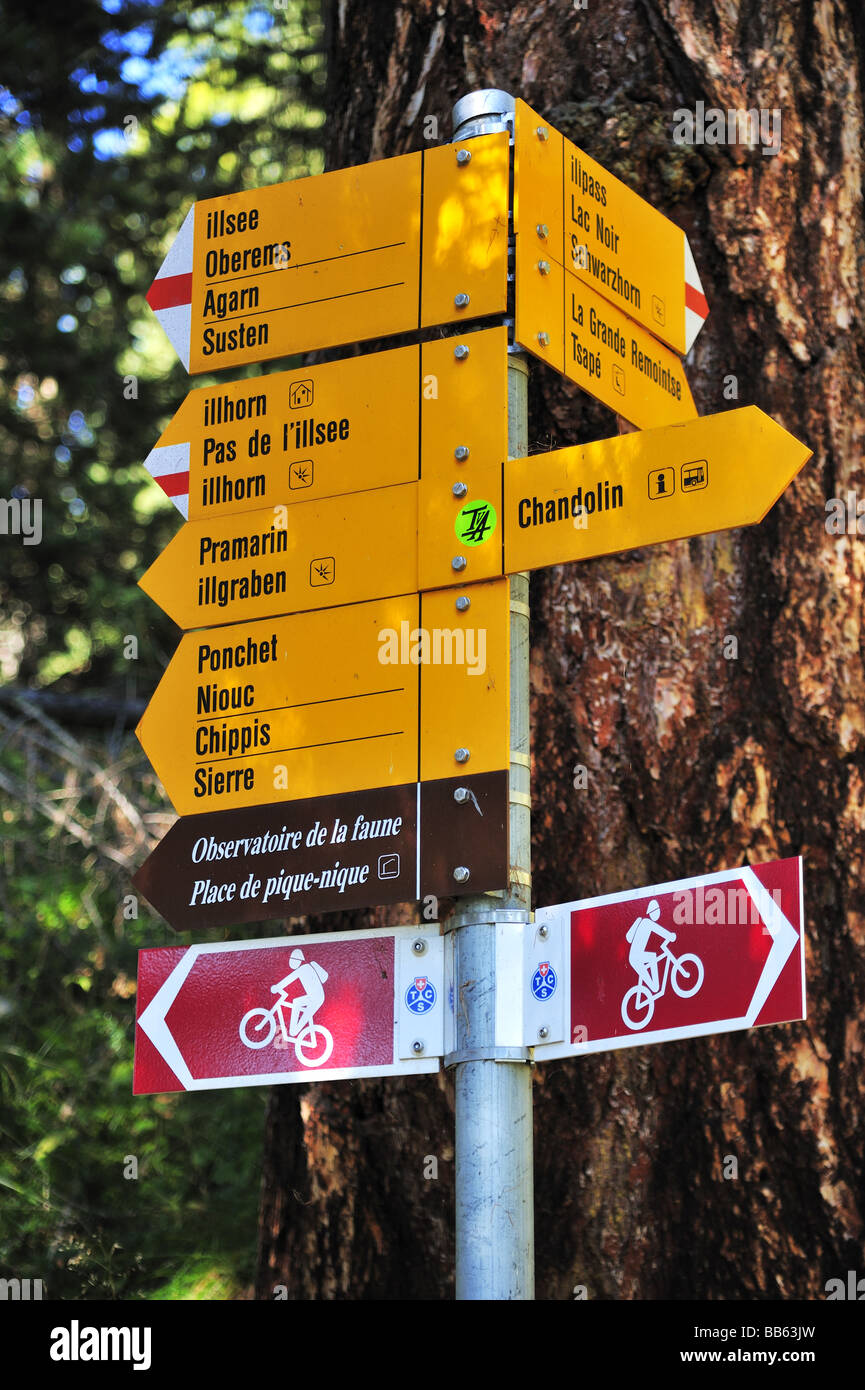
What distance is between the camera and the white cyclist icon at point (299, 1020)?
2.66 m

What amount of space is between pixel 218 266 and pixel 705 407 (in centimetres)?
125

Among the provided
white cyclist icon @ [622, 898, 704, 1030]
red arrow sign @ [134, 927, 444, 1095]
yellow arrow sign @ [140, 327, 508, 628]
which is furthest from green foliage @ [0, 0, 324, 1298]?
white cyclist icon @ [622, 898, 704, 1030]

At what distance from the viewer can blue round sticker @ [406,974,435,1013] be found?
257cm

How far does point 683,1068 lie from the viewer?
136 inches

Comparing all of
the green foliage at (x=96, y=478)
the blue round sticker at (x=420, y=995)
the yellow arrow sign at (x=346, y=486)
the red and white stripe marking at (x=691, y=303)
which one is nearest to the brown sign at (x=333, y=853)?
the blue round sticker at (x=420, y=995)

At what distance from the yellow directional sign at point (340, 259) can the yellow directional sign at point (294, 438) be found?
0.06m

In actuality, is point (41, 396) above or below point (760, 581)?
above

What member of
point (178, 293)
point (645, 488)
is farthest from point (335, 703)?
point (178, 293)

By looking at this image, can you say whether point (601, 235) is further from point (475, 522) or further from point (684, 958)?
point (684, 958)

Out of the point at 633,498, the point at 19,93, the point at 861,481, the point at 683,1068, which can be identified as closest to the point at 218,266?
the point at 633,498

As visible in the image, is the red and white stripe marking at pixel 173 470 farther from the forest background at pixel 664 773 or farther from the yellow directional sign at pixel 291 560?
the forest background at pixel 664 773

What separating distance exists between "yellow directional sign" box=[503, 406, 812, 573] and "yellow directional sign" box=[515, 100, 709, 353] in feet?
1.30

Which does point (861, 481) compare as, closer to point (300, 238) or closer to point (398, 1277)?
point (300, 238)

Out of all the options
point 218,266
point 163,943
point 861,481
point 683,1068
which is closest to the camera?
point 218,266
